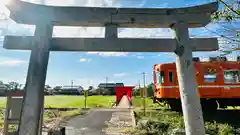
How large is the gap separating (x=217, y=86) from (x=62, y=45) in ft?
32.5

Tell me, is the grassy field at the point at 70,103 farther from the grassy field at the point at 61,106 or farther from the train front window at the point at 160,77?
the train front window at the point at 160,77

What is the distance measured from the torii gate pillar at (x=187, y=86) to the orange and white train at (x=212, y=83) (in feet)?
26.3

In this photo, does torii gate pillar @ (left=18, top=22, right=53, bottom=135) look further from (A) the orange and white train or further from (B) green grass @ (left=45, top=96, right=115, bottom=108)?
(B) green grass @ (left=45, top=96, right=115, bottom=108)

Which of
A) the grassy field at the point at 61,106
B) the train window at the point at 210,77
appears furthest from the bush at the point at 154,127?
the train window at the point at 210,77

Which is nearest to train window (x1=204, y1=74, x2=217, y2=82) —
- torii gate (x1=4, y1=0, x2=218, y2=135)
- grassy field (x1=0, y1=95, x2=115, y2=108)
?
torii gate (x1=4, y1=0, x2=218, y2=135)

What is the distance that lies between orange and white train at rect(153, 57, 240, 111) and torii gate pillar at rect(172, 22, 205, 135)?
802 cm

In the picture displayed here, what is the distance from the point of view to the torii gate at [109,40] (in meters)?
3.37

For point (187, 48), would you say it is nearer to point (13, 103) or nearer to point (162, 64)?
point (13, 103)

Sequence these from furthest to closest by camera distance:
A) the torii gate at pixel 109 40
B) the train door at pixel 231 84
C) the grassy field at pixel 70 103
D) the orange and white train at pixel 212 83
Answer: the grassy field at pixel 70 103 → the orange and white train at pixel 212 83 → the train door at pixel 231 84 → the torii gate at pixel 109 40

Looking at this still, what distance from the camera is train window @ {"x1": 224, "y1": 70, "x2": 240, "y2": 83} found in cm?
1141

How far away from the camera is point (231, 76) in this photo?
11.5 meters

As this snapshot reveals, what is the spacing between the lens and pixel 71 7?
360 centimetres

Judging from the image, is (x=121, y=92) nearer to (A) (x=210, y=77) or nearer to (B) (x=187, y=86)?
(A) (x=210, y=77)

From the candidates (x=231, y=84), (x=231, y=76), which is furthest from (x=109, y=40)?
(x=231, y=76)
